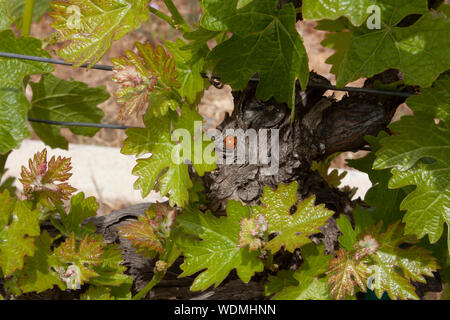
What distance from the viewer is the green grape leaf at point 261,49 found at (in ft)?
2.65

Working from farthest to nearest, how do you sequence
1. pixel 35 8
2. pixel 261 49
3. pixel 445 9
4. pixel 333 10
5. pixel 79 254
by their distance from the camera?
pixel 35 8 < pixel 445 9 < pixel 79 254 < pixel 261 49 < pixel 333 10

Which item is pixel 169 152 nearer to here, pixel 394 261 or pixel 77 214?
pixel 77 214

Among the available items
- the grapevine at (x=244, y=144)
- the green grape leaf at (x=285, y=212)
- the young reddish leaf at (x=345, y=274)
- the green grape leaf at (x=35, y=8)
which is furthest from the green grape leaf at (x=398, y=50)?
the green grape leaf at (x=35, y=8)

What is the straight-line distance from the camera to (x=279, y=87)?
0.90 metres

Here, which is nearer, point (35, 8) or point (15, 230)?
point (15, 230)

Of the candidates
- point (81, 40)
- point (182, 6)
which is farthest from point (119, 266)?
point (182, 6)

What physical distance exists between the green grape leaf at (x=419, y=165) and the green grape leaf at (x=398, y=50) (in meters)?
0.10

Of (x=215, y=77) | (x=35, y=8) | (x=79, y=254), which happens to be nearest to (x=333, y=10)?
(x=215, y=77)

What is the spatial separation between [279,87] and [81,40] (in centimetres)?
38

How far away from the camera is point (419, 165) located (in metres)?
0.90

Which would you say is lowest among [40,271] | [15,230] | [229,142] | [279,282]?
[279,282]

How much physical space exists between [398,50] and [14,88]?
0.76 m

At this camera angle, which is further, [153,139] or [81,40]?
[153,139]

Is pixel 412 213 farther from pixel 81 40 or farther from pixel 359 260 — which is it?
pixel 81 40
